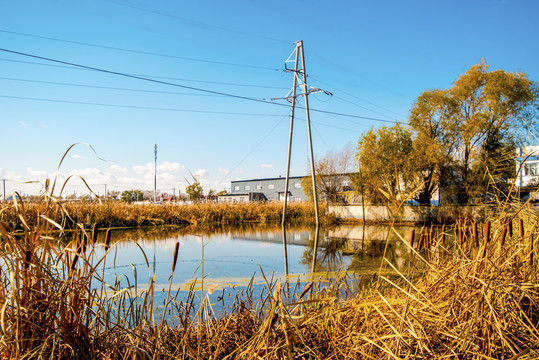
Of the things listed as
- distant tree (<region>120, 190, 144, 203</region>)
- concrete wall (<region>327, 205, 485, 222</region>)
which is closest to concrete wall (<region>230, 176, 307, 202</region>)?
distant tree (<region>120, 190, 144, 203</region>)

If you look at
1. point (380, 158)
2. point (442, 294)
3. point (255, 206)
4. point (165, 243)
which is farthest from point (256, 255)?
point (380, 158)

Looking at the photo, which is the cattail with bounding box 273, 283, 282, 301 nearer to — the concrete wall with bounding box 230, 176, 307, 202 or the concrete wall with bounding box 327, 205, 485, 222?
the concrete wall with bounding box 327, 205, 485, 222

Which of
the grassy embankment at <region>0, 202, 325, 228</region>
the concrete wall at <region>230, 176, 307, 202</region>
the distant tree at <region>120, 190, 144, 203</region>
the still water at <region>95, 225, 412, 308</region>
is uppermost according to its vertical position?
the concrete wall at <region>230, 176, 307, 202</region>

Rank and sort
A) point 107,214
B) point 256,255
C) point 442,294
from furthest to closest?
point 107,214, point 256,255, point 442,294

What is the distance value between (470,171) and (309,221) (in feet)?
32.5

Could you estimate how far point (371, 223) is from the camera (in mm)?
23531

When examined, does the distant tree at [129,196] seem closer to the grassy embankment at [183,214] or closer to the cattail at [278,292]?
the grassy embankment at [183,214]

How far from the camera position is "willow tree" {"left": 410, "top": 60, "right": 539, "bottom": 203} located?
2208 centimetres

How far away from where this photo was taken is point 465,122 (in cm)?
2283

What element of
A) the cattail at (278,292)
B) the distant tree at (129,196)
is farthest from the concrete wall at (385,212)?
the distant tree at (129,196)

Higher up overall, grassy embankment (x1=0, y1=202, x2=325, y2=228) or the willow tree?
the willow tree

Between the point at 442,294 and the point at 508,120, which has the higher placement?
the point at 508,120

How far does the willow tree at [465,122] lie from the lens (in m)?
22.1

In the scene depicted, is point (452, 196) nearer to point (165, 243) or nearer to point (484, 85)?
point (484, 85)
